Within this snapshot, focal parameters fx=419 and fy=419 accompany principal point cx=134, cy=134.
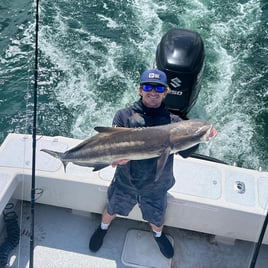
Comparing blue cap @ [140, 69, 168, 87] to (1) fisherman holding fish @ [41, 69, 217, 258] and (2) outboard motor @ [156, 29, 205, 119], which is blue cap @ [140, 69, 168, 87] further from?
(2) outboard motor @ [156, 29, 205, 119]

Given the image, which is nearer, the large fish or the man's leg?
the large fish

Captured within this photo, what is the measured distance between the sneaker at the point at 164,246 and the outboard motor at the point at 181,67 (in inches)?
74.4

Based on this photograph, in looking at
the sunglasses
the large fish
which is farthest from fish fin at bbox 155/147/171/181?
the sunglasses

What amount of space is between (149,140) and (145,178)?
45cm

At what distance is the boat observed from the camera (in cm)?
369

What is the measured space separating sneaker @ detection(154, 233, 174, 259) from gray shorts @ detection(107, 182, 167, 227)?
22cm

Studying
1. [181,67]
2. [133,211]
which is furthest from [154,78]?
[181,67]

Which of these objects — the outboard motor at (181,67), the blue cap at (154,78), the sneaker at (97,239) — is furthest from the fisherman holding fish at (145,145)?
the outboard motor at (181,67)

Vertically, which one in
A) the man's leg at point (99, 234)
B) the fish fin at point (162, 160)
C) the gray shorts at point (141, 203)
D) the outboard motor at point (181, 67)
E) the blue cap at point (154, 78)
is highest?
the blue cap at point (154, 78)

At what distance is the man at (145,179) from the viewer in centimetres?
305

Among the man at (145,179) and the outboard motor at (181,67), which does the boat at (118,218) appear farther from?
the outboard motor at (181,67)

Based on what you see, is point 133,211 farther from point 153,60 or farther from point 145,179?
point 153,60

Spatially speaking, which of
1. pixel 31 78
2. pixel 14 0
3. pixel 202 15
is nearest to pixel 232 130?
pixel 202 15

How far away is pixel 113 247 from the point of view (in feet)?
12.8
